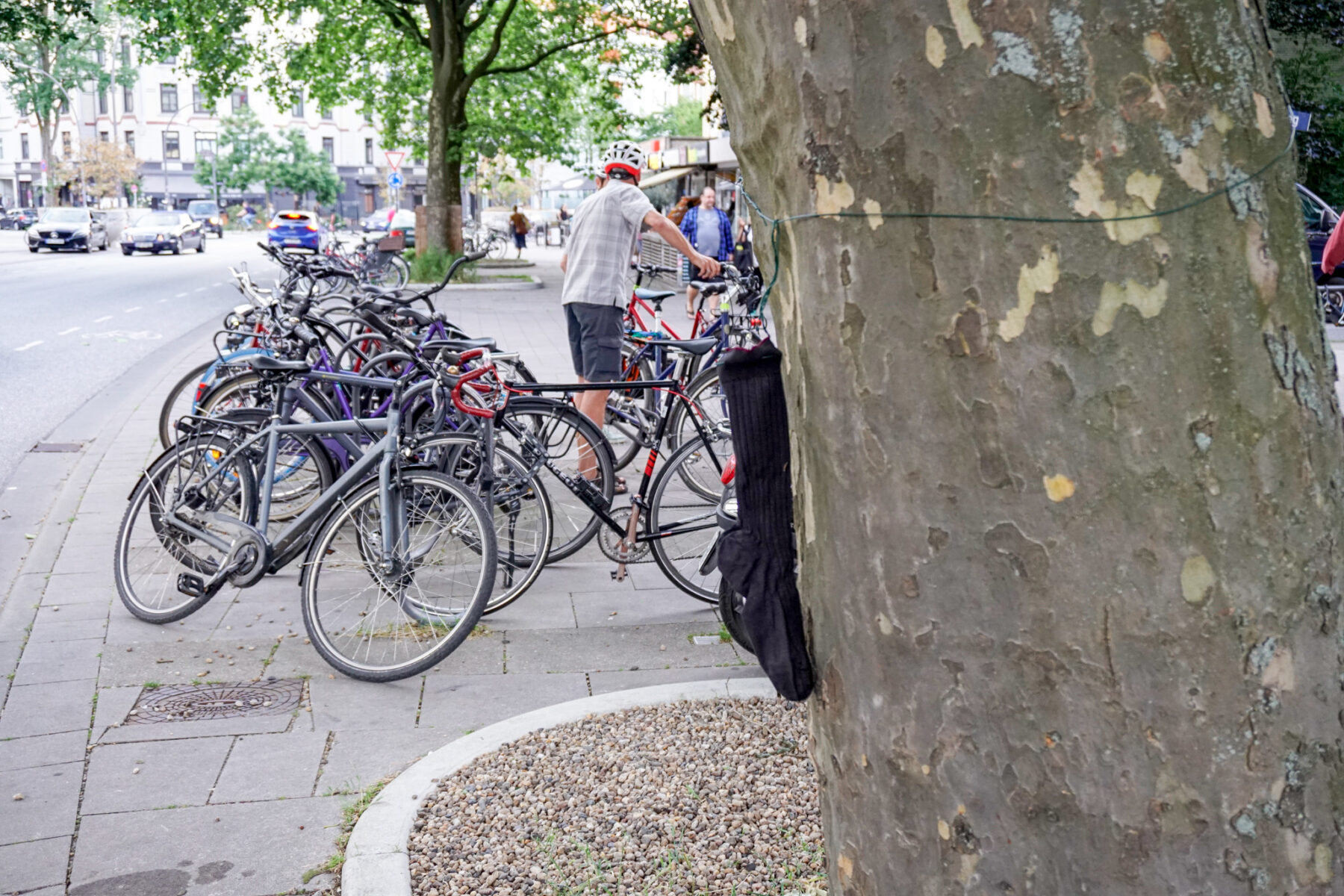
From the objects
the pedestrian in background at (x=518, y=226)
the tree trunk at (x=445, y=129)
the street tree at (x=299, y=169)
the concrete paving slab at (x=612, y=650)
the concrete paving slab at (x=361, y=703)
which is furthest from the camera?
the street tree at (x=299, y=169)

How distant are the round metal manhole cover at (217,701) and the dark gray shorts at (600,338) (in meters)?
3.17

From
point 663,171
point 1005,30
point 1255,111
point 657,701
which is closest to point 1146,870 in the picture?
point 1255,111

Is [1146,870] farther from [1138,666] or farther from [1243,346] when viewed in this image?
[1243,346]

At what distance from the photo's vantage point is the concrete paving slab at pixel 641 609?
5.37 meters

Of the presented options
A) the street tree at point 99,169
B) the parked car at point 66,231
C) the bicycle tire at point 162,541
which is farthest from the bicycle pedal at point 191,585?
the street tree at point 99,169

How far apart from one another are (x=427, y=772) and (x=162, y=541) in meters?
2.45

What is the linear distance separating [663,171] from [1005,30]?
35.1 m

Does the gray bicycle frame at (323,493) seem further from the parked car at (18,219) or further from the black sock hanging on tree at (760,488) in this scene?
the parked car at (18,219)

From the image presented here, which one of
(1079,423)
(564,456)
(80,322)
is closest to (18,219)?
(80,322)

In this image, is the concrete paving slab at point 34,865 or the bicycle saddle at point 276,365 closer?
the concrete paving slab at point 34,865

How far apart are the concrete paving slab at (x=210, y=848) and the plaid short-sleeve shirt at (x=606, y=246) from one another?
4.16 metres

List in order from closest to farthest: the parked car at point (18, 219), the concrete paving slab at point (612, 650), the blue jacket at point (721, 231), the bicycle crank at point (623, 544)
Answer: the concrete paving slab at point (612, 650) < the bicycle crank at point (623, 544) < the blue jacket at point (721, 231) < the parked car at point (18, 219)

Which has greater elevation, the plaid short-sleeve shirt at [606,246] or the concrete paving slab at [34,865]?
the plaid short-sleeve shirt at [606,246]

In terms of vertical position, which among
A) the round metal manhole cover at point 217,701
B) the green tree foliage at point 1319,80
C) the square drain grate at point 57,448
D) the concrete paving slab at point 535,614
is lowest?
the square drain grate at point 57,448
